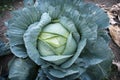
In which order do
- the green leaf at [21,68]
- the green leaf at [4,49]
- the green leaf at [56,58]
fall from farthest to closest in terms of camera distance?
the green leaf at [4,49] < the green leaf at [21,68] < the green leaf at [56,58]

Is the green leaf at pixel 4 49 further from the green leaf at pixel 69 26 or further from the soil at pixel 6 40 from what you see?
the green leaf at pixel 69 26

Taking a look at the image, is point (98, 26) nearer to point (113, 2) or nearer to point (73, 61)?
point (73, 61)

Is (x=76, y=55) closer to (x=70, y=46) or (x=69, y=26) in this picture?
(x=70, y=46)

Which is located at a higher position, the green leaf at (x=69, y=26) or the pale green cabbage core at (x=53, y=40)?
the green leaf at (x=69, y=26)

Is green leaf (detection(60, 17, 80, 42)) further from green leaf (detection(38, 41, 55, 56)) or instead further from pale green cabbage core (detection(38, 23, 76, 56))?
green leaf (detection(38, 41, 55, 56))

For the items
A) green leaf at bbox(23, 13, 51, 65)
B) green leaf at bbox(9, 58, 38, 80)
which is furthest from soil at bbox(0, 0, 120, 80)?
green leaf at bbox(23, 13, 51, 65)

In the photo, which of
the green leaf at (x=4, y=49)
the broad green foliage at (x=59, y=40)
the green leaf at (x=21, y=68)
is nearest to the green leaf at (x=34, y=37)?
the broad green foliage at (x=59, y=40)

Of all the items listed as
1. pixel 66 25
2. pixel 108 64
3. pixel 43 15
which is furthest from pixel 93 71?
pixel 43 15

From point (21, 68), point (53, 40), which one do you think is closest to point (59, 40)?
point (53, 40)
